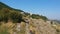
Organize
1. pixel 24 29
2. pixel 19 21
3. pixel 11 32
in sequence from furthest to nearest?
1. pixel 19 21
2. pixel 24 29
3. pixel 11 32

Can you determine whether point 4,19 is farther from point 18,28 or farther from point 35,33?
point 35,33

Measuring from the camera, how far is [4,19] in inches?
981

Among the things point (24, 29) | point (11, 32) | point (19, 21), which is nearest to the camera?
point (11, 32)

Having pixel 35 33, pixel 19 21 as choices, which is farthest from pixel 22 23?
pixel 35 33

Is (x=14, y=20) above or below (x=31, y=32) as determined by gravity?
above

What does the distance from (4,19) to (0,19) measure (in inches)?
21.1

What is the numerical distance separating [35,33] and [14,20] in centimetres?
346

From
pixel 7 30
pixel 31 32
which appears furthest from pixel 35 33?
pixel 7 30

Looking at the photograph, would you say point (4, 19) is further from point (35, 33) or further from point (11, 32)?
point (35, 33)

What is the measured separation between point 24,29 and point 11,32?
96.3 inches

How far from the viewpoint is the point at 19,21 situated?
86.7ft

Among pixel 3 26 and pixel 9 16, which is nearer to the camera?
pixel 3 26

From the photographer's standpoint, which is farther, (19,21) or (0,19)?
(19,21)

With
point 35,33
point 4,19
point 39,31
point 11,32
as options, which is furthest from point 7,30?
point 39,31
